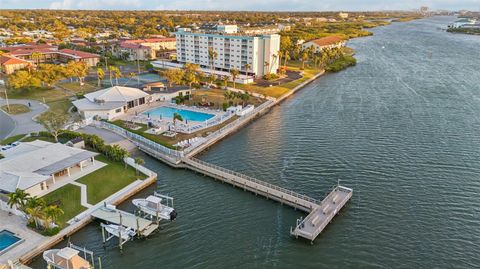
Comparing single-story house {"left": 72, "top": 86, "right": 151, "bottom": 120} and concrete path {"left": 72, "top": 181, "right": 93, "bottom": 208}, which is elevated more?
single-story house {"left": 72, "top": 86, "right": 151, "bottom": 120}

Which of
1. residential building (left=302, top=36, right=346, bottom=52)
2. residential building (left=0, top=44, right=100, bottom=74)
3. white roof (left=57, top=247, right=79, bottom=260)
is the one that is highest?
residential building (left=302, top=36, right=346, bottom=52)

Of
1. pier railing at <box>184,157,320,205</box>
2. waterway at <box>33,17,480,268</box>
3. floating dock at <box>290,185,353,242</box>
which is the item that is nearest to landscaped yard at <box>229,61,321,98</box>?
waterway at <box>33,17,480,268</box>

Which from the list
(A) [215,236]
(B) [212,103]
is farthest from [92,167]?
(B) [212,103]

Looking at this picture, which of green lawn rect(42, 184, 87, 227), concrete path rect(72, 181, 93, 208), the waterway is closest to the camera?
the waterway

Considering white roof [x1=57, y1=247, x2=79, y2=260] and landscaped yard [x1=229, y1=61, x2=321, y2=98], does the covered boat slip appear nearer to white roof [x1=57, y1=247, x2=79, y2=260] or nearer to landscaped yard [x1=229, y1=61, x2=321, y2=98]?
white roof [x1=57, y1=247, x2=79, y2=260]

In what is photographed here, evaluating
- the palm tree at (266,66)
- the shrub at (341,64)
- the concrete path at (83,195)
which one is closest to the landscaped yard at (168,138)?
the concrete path at (83,195)

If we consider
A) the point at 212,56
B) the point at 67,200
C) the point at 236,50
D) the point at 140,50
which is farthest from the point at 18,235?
the point at 140,50

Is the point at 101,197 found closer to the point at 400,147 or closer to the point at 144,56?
the point at 400,147
